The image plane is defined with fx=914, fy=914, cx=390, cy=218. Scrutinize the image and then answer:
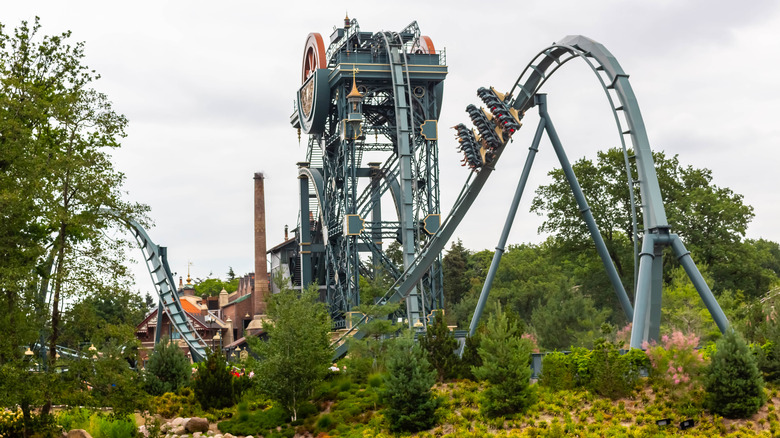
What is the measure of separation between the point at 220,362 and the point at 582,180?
91.4 ft

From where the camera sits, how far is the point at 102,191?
22062 mm

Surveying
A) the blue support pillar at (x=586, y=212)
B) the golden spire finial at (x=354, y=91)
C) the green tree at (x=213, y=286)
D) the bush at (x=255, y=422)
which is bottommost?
the bush at (x=255, y=422)

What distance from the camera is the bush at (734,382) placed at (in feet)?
64.4

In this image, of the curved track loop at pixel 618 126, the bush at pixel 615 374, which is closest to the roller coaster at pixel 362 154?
the curved track loop at pixel 618 126

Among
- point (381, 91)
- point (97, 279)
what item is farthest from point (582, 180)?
point (97, 279)

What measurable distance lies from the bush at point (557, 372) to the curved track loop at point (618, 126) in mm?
3797

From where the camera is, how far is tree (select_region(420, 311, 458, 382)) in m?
26.5

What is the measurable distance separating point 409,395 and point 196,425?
22.3 ft

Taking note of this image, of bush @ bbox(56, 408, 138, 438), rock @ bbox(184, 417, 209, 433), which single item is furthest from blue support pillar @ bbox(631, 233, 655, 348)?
bush @ bbox(56, 408, 138, 438)

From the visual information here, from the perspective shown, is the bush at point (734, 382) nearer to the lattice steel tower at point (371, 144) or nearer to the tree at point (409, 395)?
the tree at point (409, 395)

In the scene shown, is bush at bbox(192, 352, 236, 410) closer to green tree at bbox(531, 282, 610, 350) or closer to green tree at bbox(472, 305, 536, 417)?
green tree at bbox(472, 305, 536, 417)

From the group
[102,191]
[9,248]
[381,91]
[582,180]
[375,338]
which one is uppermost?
[381,91]

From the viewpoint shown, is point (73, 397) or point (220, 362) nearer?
point (73, 397)

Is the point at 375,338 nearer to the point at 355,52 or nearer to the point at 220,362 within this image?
the point at 220,362
